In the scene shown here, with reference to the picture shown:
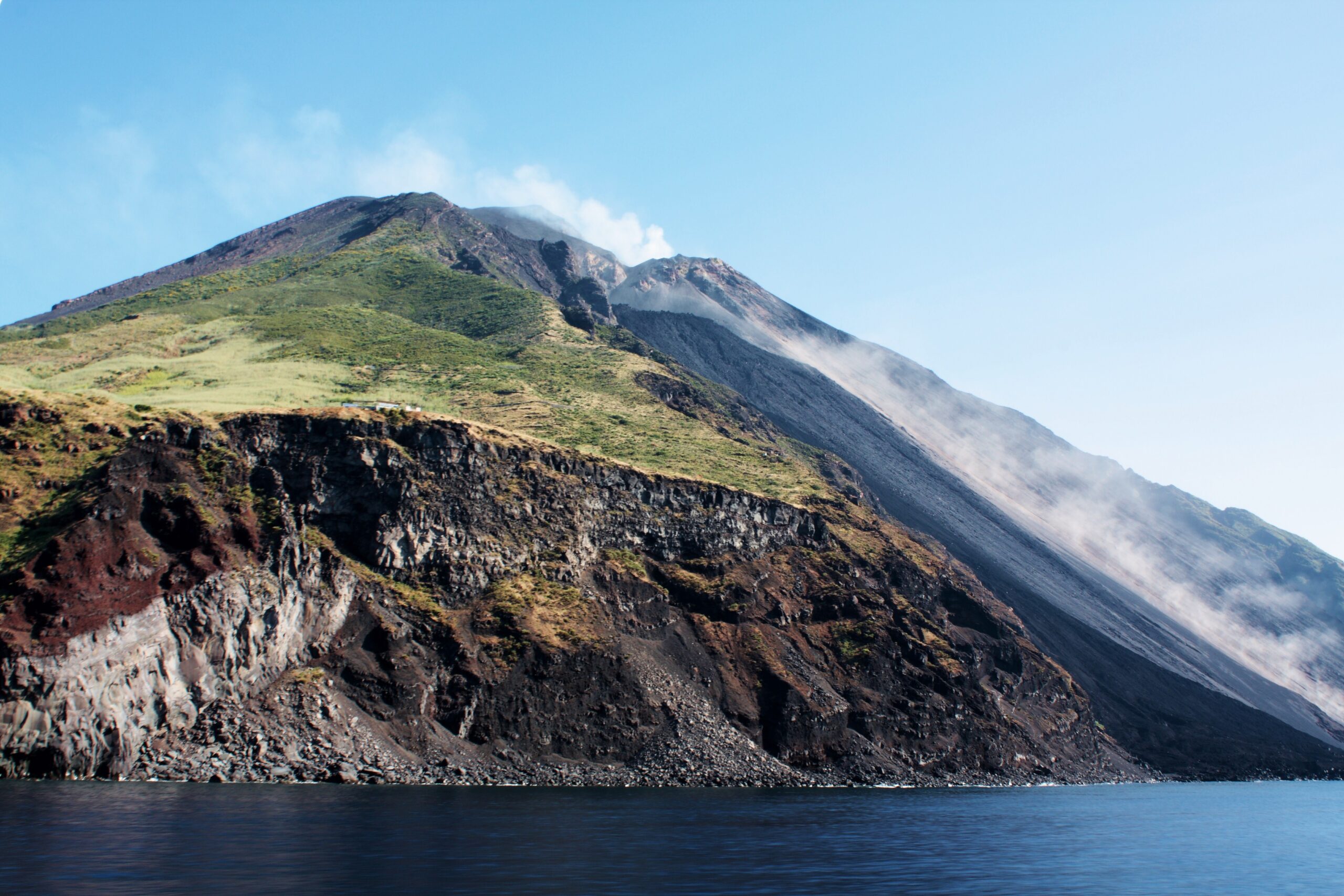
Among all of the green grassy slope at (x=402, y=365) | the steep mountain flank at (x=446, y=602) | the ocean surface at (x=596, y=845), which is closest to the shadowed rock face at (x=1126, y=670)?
the steep mountain flank at (x=446, y=602)

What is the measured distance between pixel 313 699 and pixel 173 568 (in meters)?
14.4

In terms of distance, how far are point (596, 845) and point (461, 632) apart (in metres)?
44.1

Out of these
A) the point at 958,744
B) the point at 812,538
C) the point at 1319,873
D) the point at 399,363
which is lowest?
the point at 958,744

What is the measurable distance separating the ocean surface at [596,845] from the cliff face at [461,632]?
23.7ft

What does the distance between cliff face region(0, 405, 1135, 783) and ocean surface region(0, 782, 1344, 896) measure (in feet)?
23.7

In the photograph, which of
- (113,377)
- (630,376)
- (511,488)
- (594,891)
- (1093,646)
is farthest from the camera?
(1093,646)

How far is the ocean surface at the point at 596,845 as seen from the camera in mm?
32406

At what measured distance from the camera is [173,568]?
233 feet

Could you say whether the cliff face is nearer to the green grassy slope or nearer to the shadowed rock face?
the green grassy slope

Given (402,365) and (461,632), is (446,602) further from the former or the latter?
(402,365)

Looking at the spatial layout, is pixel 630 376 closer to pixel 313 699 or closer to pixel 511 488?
pixel 511 488

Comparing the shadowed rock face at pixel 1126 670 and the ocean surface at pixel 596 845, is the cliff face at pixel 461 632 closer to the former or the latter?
the ocean surface at pixel 596 845

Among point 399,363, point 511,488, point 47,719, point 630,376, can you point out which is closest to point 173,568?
point 47,719

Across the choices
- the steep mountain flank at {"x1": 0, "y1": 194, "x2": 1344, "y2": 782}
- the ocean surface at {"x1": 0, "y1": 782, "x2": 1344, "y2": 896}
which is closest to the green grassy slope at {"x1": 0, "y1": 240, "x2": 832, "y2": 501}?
the steep mountain flank at {"x1": 0, "y1": 194, "x2": 1344, "y2": 782}
